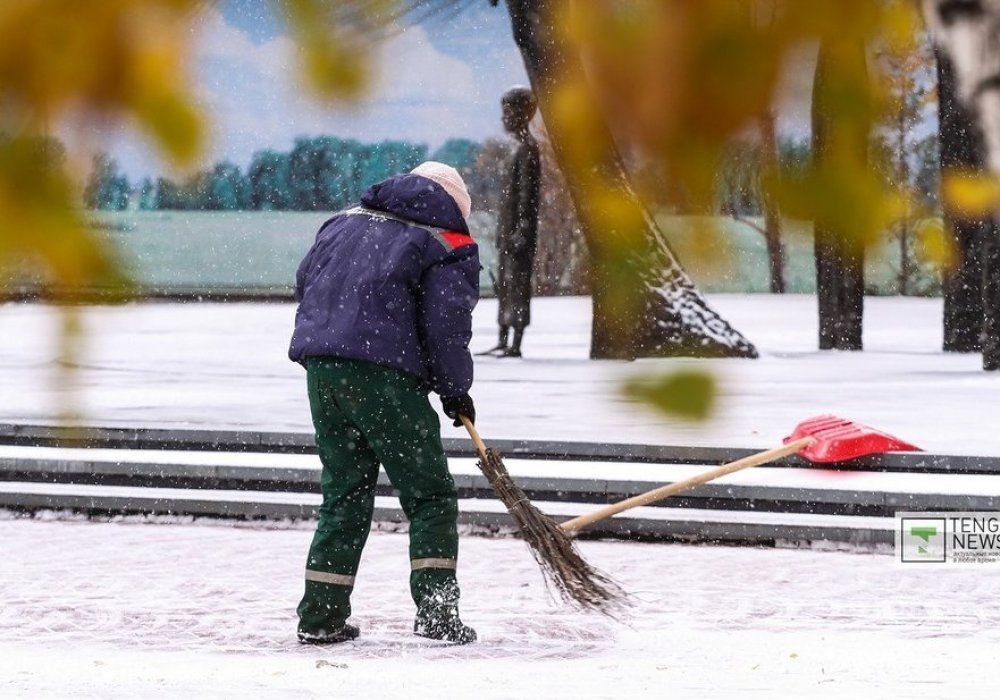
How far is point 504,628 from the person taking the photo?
5.21 metres

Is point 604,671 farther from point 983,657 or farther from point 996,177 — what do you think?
point 996,177

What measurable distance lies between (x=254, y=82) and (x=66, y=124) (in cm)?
62

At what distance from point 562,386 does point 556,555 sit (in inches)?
233

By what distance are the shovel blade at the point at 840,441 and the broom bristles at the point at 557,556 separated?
1.90 meters

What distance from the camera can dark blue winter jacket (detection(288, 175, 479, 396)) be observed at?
475cm

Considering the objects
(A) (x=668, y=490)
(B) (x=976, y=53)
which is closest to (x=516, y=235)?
(A) (x=668, y=490)

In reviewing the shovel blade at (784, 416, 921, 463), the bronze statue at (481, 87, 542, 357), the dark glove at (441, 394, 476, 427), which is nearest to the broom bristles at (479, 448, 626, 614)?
the dark glove at (441, 394, 476, 427)

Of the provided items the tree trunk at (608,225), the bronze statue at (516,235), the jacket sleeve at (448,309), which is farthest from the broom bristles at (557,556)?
the bronze statue at (516,235)

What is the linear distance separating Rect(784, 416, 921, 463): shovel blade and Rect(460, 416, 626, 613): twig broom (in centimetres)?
190

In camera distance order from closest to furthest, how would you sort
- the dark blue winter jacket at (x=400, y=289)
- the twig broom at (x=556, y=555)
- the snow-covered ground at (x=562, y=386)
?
the dark blue winter jacket at (x=400, y=289) < the twig broom at (x=556, y=555) < the snow-covered ground at (x=562, y=386)

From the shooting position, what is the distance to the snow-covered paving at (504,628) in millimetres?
4449

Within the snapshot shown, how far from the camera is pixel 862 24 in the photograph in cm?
169

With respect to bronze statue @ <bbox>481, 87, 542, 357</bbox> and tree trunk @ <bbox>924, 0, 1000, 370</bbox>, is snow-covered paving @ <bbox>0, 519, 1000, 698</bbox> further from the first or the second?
bronze statue @ <bbox>481, 87, 542, 357</bbox>

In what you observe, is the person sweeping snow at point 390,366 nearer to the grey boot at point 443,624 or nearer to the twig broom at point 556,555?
the grey boot at point 443,624
